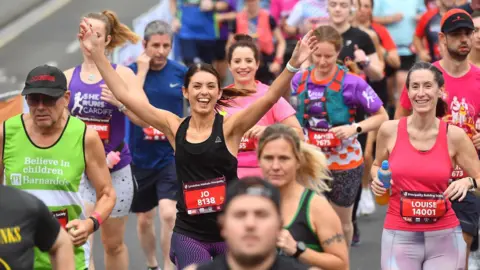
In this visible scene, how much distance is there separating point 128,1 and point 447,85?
516 inches

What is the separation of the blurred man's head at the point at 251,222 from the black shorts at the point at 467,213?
399cm

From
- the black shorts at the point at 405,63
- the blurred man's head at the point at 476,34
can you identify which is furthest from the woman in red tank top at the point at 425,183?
the black shorts at the point at 405,63

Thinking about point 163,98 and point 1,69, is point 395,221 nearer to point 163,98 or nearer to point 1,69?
point 163,98

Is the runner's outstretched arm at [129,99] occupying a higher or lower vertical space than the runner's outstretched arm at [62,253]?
higher

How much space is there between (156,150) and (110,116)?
0.97 meters

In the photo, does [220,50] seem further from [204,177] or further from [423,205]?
[204,177]

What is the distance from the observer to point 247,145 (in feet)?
27.3

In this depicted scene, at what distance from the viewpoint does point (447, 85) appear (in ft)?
28.5

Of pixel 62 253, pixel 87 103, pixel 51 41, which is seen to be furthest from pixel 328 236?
pixel 51 41

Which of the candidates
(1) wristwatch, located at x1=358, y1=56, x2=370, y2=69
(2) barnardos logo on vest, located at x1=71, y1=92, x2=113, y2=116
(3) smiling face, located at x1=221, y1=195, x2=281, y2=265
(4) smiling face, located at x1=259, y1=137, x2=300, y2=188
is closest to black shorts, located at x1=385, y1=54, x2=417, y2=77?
(1) wristwatch, located at x1=358, y1=56, x2=370, y2=69

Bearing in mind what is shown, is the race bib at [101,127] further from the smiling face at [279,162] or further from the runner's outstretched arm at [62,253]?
the runner's outstretched arm at [62,253]

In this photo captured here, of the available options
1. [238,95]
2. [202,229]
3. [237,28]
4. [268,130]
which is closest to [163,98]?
[238,95]

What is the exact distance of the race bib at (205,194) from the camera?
7.19 meters

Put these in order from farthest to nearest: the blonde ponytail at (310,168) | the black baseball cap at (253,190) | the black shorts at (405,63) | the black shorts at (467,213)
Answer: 1. the black shorts at (405,63)
2. the black shorts at (467,213)
3. the blonde ponytail at (310,168)
4. the black baseball cap at (253,190)
